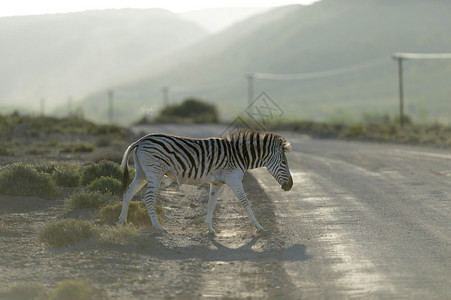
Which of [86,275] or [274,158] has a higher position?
[274,158]

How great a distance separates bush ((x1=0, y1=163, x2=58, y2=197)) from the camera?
17219 millimetres

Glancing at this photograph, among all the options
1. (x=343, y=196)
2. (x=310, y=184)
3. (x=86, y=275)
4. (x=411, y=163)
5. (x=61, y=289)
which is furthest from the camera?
(x=411, y=163)

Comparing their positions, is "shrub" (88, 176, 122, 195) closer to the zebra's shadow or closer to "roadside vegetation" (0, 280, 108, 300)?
the zebra's shadow

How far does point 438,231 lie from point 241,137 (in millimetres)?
3878

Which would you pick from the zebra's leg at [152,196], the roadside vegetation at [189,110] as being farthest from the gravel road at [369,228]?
the roadside vegetation at [189,110]

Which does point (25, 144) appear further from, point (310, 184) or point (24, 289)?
point (24, 289)

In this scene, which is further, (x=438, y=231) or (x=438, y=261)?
(x=438, y=231)

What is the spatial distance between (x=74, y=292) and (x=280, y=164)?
6285mm

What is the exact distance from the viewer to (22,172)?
1745 cm

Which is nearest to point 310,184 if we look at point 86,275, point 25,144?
point 86,275

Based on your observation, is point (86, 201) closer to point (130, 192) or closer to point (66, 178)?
point (130, 192)

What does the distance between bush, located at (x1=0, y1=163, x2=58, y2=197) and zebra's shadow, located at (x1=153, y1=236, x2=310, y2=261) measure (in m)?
5.80

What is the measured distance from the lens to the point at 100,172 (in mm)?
19531

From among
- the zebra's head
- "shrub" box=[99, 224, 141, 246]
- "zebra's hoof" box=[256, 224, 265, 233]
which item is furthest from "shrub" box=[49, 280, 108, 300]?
the zebra's head
